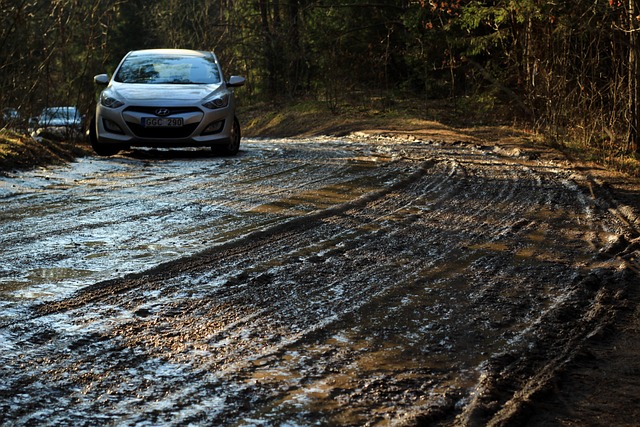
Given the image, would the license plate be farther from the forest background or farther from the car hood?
the forest background

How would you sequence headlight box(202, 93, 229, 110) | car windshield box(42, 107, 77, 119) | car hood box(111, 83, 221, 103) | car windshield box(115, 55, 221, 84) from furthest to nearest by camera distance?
1. car windshield box(42, 107, 77, 119)
2. car windshield box(115, 55, 221, 84)
3. headlight box(202, 93, 229, 110)
4. car hood box(111, 83, 221, 103)

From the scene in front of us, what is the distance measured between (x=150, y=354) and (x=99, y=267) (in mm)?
1834

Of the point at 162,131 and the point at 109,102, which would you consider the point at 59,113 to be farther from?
the point at 162,131

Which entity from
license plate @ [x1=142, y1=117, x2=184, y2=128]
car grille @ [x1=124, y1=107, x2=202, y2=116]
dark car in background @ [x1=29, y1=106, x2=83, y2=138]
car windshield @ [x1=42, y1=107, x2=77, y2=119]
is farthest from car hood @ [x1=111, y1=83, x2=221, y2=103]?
car windshield @ [x1=42, y1=107, x2=77, y2=119]

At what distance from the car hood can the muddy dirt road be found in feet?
14.7

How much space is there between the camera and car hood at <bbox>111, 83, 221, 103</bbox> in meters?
13.9

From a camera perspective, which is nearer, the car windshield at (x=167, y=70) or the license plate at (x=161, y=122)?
the license plate at (x=161, y=122)

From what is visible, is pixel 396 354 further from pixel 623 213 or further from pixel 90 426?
pixel 623 213

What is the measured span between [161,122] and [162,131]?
15 centimetres

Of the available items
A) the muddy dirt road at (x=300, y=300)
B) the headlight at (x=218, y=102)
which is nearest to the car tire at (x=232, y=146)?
the headlight at (x=218, y=102)

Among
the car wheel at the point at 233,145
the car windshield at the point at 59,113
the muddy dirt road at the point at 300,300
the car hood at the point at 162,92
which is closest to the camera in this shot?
the muddy dirt road at the point at 300,300

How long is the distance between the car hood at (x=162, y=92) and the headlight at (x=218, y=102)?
5.2 inches

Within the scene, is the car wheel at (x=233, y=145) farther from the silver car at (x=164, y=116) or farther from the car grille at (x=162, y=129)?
the car grille at (x=162, y=129)

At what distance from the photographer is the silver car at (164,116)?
45.1 ft
